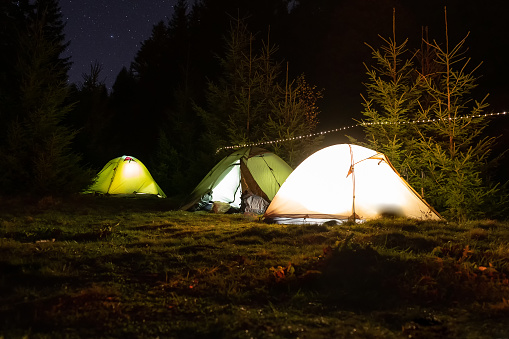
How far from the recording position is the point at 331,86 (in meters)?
28.0

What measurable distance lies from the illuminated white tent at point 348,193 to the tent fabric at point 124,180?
879cm

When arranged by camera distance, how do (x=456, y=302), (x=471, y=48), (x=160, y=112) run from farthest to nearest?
(x=160, y=112), (x=471, y=48), (x=456, y=302)

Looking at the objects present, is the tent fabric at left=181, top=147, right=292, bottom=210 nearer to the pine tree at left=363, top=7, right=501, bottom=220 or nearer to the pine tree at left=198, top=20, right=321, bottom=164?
the pine tree at left=198, top=20, right=321, bottom=164

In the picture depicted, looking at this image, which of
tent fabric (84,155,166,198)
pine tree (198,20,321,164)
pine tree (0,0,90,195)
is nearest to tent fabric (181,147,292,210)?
pine tree (198,20,321,164)

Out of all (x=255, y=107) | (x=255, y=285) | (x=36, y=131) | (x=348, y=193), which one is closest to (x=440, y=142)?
(x=348, y=193)

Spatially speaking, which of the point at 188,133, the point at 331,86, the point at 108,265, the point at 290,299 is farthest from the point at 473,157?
the point at 331,86

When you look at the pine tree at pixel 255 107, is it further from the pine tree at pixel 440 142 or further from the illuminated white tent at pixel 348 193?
the illuminated white tent at pixel 348 193

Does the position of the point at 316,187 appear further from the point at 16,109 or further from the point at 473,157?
the point at 16,109

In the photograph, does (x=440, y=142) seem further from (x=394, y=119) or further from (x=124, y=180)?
(x=124, y=180)

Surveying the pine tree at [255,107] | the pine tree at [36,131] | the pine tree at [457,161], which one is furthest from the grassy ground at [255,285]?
the pine tree at [255,107]

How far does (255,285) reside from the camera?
4250mm

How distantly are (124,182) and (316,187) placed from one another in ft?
32.3

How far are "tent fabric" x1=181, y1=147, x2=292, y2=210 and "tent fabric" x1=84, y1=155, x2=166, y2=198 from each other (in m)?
5.22

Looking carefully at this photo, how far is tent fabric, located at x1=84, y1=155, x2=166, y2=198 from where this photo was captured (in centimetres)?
1600
